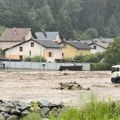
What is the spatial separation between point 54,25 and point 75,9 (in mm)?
21755

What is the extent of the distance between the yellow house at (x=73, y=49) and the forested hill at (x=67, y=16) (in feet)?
116

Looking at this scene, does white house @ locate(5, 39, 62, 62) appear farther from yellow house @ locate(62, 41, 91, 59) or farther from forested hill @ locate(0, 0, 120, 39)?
forested hill @ locate(0, 0, 120, 39)

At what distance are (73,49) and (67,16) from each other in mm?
49564

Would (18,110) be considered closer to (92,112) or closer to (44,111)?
(44,111)

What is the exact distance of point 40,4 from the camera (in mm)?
154000

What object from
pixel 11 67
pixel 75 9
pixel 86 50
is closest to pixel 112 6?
pixel 75 9

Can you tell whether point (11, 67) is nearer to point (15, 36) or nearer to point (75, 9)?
point (15, 36)

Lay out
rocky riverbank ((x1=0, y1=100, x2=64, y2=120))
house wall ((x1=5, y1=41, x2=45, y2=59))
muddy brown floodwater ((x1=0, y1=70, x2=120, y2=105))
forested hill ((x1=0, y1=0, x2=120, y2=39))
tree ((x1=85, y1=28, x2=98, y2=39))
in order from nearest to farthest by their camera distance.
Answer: rocky riverbank ((x1=0, y1=100, x2=64, y2=120))
muddy brown floodwater ((x1=0, y1=70, x2=120, y2=105))
house wall ((x1=5, y1=41, x2=45, y2=59))
forested hill ((x1=0, y1=0, x2=120, y2=39))
tree ((x1=85, y1=28, x2=98, y2=39))

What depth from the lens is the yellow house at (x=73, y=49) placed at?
95.5 metres

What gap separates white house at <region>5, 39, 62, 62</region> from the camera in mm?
84431

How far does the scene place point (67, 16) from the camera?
144375mm

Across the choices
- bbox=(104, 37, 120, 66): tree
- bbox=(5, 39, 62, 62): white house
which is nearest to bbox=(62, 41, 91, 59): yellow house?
bbox=(5, 39, 62, 62): white house

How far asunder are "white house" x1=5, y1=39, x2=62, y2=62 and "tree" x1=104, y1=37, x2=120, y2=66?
14593mm

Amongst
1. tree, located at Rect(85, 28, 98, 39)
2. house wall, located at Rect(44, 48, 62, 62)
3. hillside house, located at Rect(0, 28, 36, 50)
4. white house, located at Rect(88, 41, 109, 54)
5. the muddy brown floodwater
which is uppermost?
tree, located at Rect(85, 28, 98, 39)
